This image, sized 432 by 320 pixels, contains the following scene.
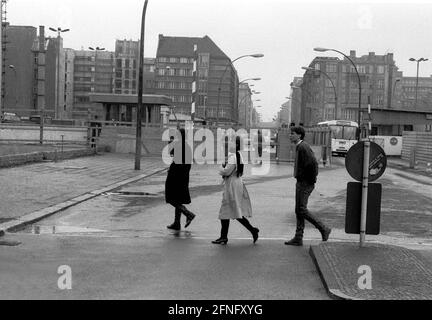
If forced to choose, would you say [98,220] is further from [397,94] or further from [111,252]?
[397,94]

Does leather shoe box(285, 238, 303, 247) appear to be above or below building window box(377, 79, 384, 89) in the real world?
below

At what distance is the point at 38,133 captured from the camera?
3606 centimetres

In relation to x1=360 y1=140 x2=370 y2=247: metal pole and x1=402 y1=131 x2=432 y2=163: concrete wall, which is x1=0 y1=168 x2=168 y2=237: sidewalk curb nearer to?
x1=360 y1=140 x2=370 y2=247: metal pole

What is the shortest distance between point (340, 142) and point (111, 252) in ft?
142

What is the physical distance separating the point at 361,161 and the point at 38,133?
30457 mm

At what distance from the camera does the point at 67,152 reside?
94.0 feet

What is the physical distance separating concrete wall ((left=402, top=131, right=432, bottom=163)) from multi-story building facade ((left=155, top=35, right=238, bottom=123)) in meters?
62.3

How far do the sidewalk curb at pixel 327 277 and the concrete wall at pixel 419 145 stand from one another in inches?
1115

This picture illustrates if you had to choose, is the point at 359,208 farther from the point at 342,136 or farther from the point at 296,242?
the point at 342,136

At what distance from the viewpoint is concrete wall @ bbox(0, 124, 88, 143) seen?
3500 centimetres

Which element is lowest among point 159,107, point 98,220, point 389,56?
point 98,220

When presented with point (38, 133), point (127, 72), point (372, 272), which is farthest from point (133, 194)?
point (127, 72)

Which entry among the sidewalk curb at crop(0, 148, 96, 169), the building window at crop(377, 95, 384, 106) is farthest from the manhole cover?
the building window at crop(377, 95, 384, 106)
